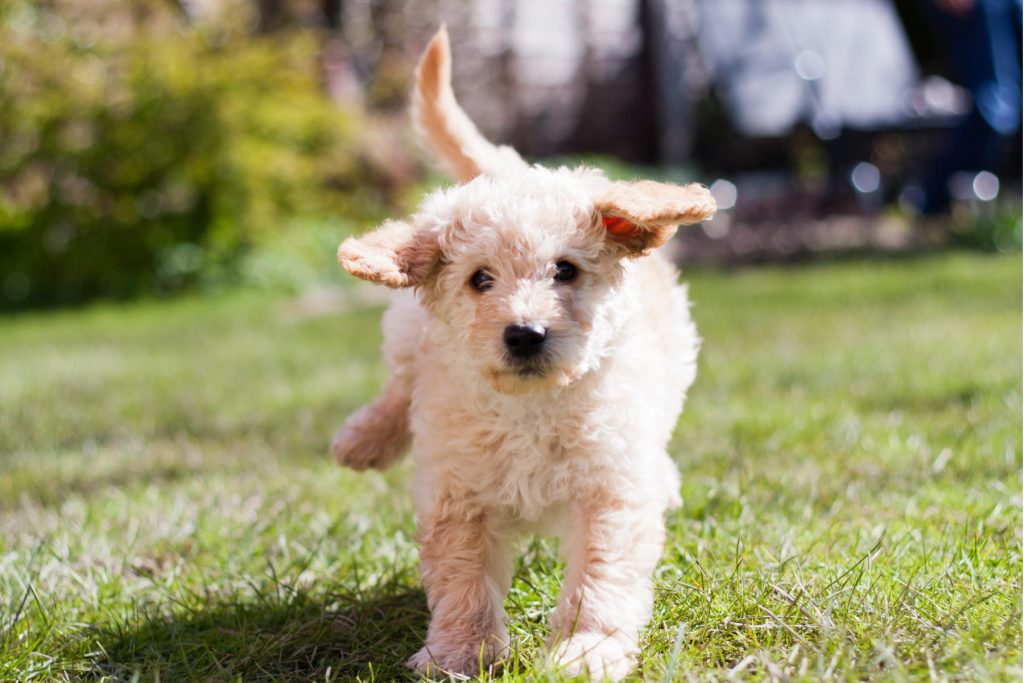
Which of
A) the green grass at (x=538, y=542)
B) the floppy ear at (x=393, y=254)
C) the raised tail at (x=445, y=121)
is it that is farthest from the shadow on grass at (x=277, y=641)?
the raised tail at (x=445, y=121)

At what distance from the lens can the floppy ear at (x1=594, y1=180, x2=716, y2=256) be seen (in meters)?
2.54

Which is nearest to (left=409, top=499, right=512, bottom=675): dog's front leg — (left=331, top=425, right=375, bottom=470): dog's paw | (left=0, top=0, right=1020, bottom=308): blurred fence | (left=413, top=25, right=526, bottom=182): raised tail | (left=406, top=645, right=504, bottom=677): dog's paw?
(left=406, top=645, right=504, bottom=677): dog's paw

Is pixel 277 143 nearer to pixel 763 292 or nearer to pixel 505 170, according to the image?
pixel 763 292

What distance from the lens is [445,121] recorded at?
3428mm

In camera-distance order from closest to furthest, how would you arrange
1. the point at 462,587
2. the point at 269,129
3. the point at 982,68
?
1. the point at 462,587
2. the point at 982,68
3. the point at 269,129

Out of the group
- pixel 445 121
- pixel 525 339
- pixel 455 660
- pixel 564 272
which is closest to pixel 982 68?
pixel 445 121

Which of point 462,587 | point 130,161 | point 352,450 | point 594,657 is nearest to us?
point 594,657

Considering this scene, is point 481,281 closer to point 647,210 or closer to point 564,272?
point 564,272

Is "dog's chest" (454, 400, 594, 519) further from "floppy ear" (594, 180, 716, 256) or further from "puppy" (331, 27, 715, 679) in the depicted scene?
"floppy ear" (594, 180, 716, 256)

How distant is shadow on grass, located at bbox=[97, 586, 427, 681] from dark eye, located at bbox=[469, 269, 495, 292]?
850mm

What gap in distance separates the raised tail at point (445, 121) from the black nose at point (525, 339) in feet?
3.27

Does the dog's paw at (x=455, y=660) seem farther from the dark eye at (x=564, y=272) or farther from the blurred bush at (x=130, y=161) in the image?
the blurred bush at (x=130, y=161)

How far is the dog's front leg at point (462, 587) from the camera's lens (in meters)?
2.44

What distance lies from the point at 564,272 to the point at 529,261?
0.32ft
